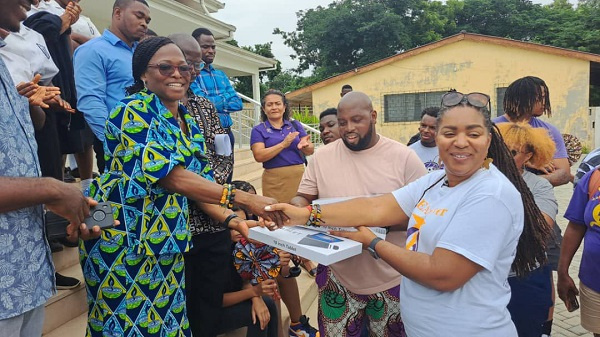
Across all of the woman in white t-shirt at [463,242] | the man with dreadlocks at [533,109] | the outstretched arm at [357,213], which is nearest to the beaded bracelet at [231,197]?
the outstretched arm at [357,213]

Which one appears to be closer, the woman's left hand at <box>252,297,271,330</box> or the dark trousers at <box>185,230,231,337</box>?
the dark trousers at <box>185,230,231,337</box>

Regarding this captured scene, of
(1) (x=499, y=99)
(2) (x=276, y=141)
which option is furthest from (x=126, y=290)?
(1) (x=499, y=99)

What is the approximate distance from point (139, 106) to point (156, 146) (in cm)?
21

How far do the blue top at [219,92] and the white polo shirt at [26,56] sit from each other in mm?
1367

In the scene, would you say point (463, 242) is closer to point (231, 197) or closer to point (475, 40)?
point (231, 197)

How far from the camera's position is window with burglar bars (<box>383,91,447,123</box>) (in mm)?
19000

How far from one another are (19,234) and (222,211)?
3.72 ft

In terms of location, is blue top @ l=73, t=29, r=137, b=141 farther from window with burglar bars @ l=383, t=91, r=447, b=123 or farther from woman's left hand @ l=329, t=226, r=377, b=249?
window with burglar bars @ l=383, t=91, r=447, b=123

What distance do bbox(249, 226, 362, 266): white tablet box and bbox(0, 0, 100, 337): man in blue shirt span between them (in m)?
0.85

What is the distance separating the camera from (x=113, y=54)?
311 centimetres

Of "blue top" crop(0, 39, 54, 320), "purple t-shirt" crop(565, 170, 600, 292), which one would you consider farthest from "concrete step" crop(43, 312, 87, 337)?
"purple t-shirt" crop(565, 170, 600, 292)

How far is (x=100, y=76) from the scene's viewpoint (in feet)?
9.98

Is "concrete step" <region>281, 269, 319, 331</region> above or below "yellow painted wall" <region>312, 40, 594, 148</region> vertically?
below

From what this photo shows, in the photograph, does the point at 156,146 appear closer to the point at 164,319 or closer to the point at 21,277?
the point at 21,277
